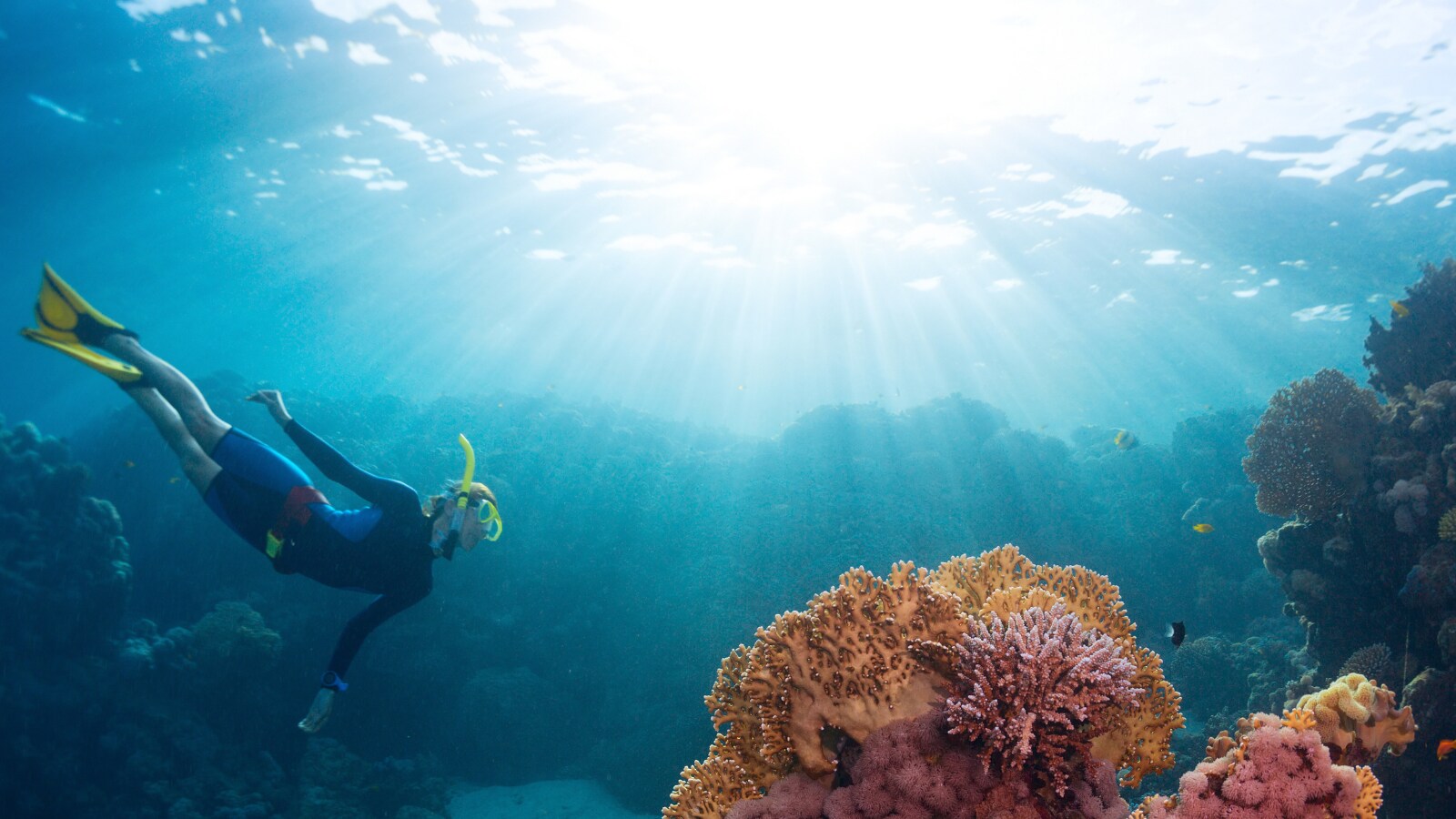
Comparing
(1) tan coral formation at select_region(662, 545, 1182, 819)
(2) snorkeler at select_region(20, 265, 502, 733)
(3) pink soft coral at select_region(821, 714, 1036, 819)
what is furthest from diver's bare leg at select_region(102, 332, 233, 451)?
Answer: (3) pink soft coral at select_region(821, 714, 1036, 819)

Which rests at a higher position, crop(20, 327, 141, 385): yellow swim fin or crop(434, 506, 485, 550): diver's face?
crop(20, 327, 141, 385): yellow swim fin

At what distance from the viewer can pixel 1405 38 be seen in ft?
39.3

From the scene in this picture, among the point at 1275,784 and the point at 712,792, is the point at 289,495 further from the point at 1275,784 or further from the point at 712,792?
the point at 1275,784

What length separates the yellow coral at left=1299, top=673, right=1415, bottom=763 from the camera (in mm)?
2967

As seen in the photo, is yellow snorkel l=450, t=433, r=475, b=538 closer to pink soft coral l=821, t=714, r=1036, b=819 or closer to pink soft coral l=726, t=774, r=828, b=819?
pink soft coral l=726, t=774, r=828, b=819

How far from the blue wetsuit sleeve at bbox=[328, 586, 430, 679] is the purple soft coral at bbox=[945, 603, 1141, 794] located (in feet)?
18.3

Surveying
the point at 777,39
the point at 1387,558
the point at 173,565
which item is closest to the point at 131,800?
the point at 173,565

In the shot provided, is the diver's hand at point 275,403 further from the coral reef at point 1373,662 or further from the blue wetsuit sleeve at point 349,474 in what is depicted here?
the coral reef at point 1373,662

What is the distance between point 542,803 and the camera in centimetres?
1223

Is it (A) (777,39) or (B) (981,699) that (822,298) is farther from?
(B) (981,699)

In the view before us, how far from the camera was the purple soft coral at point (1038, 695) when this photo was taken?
2488mm

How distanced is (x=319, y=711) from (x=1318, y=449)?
1283cm

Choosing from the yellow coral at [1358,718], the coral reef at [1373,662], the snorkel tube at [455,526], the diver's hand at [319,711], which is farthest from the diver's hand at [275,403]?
the coral reef at [1373,662]

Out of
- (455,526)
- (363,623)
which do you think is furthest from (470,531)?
(363,623)
